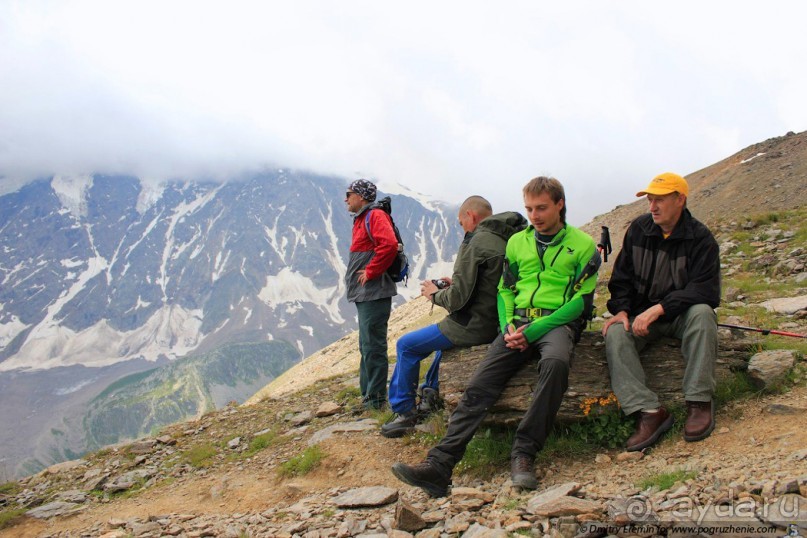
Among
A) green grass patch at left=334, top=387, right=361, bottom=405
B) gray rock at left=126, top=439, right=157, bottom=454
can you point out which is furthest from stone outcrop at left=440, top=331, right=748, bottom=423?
gray rock at left=126, top=439, right=157, bottom=454

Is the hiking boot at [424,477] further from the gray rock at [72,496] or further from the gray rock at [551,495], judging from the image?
the gray rock at [72,496]

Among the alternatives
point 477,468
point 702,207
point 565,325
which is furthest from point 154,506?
point 702,207

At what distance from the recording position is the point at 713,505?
4.02 m

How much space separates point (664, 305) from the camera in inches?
239

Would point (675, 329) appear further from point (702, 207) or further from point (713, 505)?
point (702, 207)

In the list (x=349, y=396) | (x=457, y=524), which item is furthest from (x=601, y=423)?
(x=349, y=396)

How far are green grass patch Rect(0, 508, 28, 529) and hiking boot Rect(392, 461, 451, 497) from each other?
6.79 meters

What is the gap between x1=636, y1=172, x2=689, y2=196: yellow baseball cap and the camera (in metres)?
6.09

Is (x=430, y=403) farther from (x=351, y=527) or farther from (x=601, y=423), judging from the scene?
(x=351, y=527)

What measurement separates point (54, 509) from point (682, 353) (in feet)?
31.2

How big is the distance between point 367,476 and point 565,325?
3.26m

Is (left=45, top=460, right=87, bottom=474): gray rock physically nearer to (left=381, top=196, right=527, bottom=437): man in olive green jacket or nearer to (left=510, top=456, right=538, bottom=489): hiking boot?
(left=381, top=196, right=527, bottom=437): man in olive green jacket

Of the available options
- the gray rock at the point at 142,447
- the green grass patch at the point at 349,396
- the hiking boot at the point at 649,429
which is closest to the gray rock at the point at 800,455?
the hiking boot at the point at 649,429

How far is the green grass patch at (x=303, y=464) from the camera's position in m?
7.80
